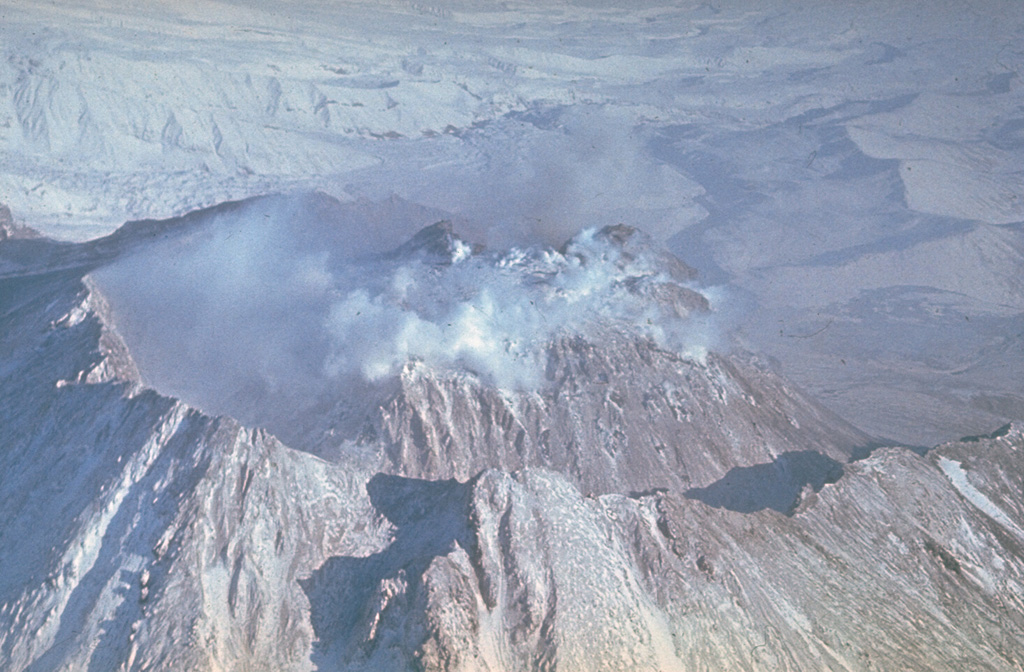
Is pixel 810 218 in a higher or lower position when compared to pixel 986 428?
lower

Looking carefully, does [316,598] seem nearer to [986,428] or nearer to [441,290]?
[441,290]

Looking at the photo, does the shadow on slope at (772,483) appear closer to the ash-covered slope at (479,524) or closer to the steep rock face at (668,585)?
the ash-covered slope at (479,524)

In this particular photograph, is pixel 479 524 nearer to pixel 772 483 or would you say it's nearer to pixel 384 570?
pixel 384 570

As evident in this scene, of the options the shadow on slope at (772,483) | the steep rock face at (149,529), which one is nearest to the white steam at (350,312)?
the steep rock face at (149,529)

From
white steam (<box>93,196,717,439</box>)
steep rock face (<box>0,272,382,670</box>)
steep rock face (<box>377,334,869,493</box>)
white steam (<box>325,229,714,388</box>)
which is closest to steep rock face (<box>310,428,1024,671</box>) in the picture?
steep rock face (<box>0,272,382,670</box>)

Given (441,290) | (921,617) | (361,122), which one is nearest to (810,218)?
(361,122)

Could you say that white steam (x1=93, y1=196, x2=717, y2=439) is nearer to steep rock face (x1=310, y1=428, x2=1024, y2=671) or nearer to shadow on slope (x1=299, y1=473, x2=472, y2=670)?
shadow on slope (x1=299, y1=473, x2=472, y2=670)
